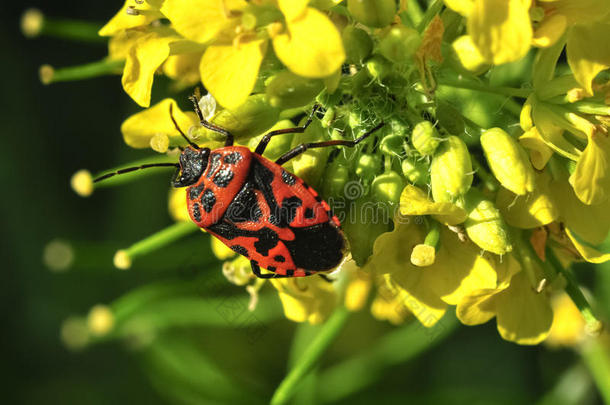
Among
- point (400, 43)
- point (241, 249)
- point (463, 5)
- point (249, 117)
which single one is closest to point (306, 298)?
point (241, 249)

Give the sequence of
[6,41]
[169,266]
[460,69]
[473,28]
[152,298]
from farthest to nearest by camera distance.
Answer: [6,41]
[169,266]
[152,298]
[460,69]
[473,28]

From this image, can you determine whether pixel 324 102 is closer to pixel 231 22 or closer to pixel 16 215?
pixel 231 22

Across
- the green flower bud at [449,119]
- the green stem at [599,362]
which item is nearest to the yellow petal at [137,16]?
the green flower bud at [449,119]

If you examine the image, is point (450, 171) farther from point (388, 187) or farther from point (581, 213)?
point (581, 213)

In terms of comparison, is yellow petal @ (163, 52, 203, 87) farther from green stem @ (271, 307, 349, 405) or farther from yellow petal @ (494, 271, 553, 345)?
yellow petal @ (494, 271, 553, 345)

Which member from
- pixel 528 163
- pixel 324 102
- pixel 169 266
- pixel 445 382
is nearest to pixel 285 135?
pixel 324 102

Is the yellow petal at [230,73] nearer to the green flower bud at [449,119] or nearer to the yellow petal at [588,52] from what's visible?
the green flower bud at [449,119]
